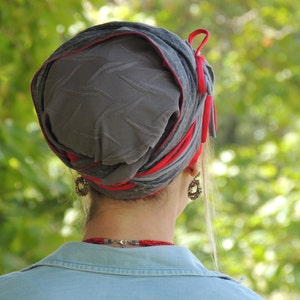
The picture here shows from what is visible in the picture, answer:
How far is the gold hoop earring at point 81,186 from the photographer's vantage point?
146cm

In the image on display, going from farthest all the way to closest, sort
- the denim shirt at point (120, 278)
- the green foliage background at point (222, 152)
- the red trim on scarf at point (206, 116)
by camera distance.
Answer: the green foliage background at point (222, 152), the red trim on scarf at point (206, 116), the denim shirt at point (120, 278)

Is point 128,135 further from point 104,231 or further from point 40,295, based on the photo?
point 40,295

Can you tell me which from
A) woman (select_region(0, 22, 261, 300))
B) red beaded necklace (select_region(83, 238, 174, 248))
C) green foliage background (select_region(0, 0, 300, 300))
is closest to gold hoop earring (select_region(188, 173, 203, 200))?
woman (select_region(0, 22, 261, 300))

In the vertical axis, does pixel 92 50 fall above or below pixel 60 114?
above

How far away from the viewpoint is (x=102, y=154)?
1328mm

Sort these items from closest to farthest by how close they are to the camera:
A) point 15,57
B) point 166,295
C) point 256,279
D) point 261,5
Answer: point 166,295, point 15,57, point 256,279, point 261,5

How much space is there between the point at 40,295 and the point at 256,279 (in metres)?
3.46

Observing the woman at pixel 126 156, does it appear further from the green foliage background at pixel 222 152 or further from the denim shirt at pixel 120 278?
the green foliage background at pixel 222 152

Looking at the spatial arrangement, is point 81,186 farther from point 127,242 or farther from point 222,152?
point 222,152

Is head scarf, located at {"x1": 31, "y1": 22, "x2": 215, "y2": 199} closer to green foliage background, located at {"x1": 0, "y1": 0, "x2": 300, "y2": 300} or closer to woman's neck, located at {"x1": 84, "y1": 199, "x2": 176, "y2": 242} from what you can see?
woman's neck, located at {"x1": 84, "y1": 199, "x2": 176, "y2": 242}

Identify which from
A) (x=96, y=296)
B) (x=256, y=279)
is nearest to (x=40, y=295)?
(x=96, y=296)

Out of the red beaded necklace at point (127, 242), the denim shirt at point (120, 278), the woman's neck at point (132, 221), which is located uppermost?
the woman's neck at point (132, 221)

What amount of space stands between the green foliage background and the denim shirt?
1.54 feet

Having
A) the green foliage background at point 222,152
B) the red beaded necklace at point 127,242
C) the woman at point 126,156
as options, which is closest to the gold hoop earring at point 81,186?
the woman at point 126,156
